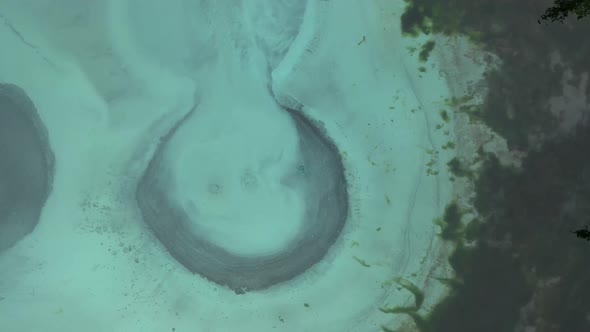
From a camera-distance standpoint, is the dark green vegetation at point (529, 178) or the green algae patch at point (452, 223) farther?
the green algae patch at point (452, 223)

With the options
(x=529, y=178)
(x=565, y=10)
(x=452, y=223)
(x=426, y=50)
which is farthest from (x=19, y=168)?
(x=565, y=10)

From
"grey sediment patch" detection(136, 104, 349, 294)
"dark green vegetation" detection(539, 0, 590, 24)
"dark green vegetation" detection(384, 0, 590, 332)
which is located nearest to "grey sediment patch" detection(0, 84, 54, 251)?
"grey sediment patch" detection(136, 104, 349, 294)

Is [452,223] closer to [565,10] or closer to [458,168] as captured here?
[458,168]

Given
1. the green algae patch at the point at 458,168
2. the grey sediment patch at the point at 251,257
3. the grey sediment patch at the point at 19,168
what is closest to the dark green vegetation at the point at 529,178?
the green algae patch at the point at 458,168

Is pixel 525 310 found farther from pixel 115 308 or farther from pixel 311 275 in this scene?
pixel 115 308

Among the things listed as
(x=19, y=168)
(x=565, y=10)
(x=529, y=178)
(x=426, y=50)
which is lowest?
(x=19, y=168)

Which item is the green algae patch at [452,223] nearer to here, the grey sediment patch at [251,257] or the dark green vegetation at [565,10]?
the grey sediment patch at [251,257]
